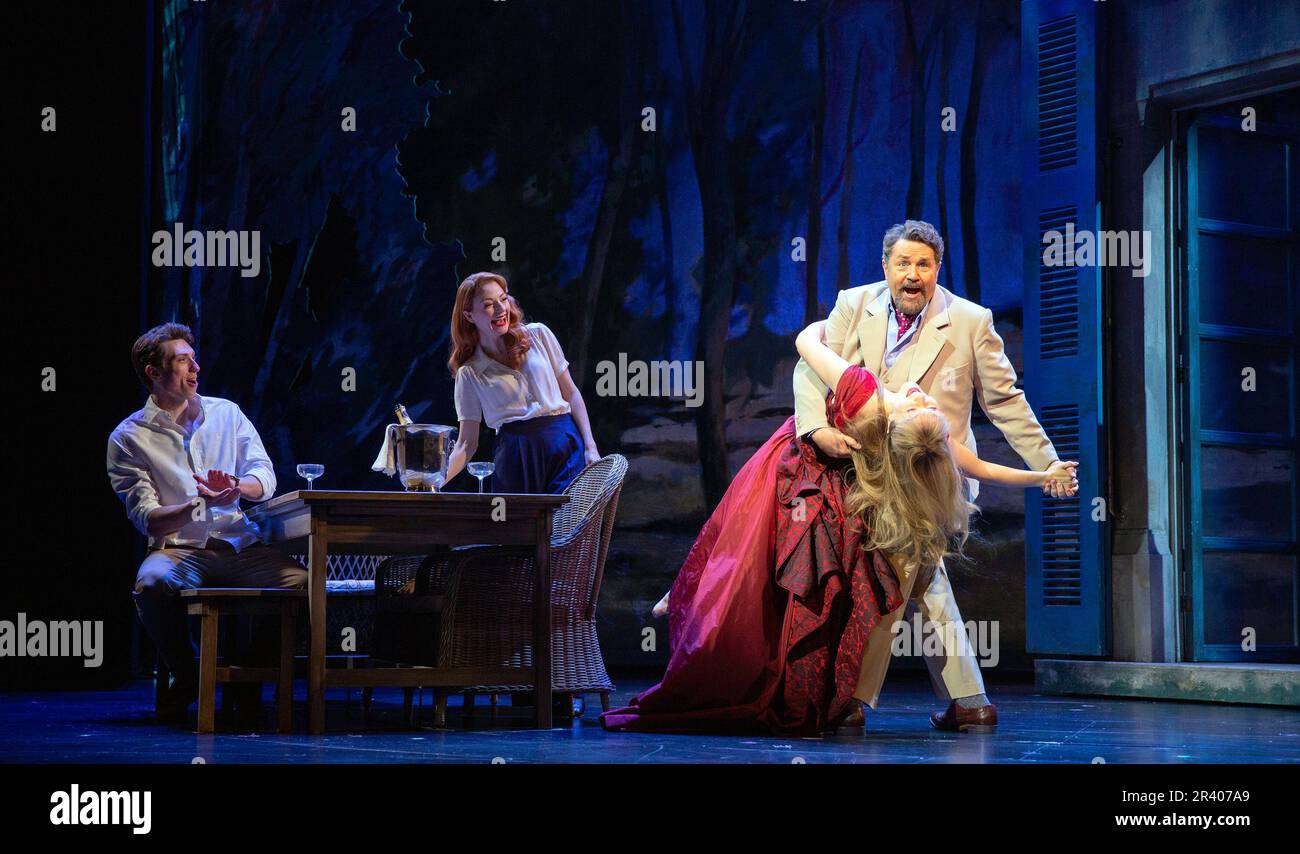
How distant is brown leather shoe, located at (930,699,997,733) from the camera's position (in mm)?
4223

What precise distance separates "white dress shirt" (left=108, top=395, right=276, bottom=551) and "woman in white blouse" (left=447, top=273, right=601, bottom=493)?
788 millimetres

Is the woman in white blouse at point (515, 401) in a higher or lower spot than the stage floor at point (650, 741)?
higher

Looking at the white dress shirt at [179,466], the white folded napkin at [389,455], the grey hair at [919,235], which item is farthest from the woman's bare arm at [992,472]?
the white dress shirt at [179,466]

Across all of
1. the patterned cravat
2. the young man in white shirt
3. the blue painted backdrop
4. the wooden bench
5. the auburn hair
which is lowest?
the wooden bench

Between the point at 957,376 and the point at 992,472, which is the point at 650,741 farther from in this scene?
the point at 957,376

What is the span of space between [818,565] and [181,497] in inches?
91.8

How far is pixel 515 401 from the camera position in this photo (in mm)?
5477

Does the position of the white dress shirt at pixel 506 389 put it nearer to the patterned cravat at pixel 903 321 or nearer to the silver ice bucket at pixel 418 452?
the silver ice bucket at pixel 418 452

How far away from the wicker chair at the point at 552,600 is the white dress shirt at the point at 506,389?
51 centimetres

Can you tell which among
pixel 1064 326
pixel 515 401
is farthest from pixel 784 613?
pixel 1064 326

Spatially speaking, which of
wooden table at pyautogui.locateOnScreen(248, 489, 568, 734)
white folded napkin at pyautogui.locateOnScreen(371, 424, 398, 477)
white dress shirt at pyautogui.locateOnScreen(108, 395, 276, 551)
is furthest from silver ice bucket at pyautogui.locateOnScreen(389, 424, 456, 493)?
white dress shirt at pyautogui.locateOnScreen(108, 395, 276, 551)

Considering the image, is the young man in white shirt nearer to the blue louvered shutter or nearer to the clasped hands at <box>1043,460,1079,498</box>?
the clasped hands at <box>1043,460,1079,498</box>

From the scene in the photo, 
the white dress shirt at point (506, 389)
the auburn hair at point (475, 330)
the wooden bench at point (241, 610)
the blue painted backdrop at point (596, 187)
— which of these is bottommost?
the wooden bench at point (241, 610)

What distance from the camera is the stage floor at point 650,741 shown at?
336cm
